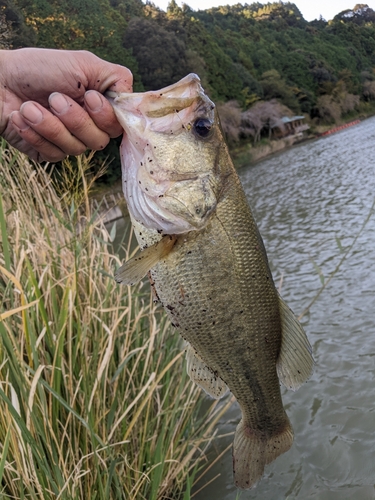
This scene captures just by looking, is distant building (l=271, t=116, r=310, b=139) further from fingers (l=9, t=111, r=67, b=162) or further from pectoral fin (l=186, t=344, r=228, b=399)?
pectoral fin (l=186, t=344, r=228, b=399)

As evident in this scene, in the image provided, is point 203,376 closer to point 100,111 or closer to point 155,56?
point 100,111

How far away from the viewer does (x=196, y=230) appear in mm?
1642

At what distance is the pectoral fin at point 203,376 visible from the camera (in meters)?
1.82

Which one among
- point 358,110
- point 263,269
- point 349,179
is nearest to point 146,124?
point 263,269

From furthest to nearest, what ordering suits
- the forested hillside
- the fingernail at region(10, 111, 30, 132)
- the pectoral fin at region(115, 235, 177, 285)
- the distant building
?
the distant building → the forested hillside → the fingernail at region(10, 111, 30, 132) → the pectoral fin at region(115, 235, 177, 285)

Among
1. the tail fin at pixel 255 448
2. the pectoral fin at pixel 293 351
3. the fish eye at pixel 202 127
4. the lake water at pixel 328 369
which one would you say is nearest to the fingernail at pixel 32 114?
the fish eye at pixel 202 127

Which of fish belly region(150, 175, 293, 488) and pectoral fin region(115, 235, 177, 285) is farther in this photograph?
fish belly region(150, 175, 293, 488)

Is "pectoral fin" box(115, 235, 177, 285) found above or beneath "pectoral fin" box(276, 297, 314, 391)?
above

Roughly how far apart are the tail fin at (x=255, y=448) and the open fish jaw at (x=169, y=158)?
0.95 metres

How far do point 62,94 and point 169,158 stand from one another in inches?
19.6

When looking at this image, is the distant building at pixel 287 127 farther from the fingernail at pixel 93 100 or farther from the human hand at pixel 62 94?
the fingernail at pixel 93 100

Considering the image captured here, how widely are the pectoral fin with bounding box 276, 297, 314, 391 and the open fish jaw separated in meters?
0.53

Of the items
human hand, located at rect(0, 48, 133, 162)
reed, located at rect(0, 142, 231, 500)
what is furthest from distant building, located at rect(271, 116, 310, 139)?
human hand, located at rect(0, 48, 133, 162)

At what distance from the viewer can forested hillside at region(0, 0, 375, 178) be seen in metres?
42.6
